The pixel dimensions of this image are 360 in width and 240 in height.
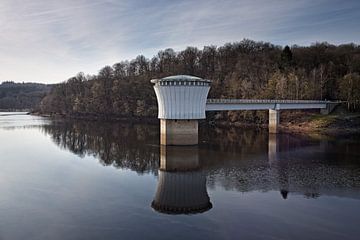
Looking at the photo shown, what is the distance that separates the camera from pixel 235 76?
77188 mm

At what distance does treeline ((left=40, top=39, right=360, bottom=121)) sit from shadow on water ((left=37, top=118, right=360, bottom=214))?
74.0 feet

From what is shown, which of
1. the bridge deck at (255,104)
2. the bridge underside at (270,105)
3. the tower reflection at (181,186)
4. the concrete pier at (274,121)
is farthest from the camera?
the concrete pier at (274,121)

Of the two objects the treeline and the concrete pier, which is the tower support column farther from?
the treeline

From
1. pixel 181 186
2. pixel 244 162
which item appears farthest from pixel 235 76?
pixel 181 186

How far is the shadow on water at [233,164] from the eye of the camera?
72.2 feet

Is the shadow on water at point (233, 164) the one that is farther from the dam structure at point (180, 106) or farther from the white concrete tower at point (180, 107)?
the dam structure at point (180, 106)

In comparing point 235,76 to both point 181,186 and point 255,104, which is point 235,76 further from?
point 181,186

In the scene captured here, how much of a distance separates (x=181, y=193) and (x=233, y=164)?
971 cm

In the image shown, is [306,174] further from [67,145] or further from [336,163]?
[67,145]

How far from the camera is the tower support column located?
41875 millimetres

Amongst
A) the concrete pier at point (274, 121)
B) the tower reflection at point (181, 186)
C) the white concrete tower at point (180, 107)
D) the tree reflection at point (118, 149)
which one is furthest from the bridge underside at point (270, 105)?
the tower reflection at point (181, 186)

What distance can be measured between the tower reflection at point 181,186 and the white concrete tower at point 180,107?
5254 mm

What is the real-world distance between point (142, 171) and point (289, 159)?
14524mm

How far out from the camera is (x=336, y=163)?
101 feet
